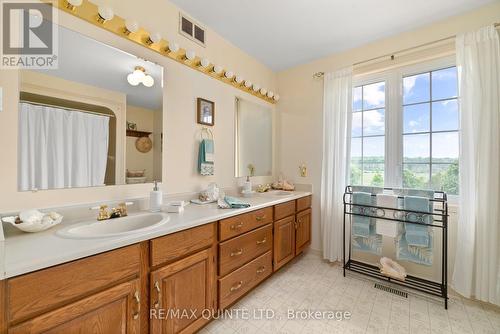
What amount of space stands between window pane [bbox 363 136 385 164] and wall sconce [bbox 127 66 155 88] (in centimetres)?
221

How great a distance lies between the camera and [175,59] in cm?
173

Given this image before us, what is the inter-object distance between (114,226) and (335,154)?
2.15m

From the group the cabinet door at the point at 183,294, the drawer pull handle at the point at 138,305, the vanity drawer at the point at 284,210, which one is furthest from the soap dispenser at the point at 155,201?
the vanity drawer at the point at 284,210

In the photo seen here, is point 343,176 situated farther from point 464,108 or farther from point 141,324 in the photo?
point 141,324

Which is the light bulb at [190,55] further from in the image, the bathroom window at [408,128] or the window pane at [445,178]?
the window pane at [445,178]

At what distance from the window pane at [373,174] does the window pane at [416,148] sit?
0.24 meters

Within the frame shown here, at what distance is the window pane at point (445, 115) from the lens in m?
1.92

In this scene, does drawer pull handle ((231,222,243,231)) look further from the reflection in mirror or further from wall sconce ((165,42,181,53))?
wall sconce ((165,42,181,53))

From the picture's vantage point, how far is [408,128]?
2.12 m

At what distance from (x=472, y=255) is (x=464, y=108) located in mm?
1193

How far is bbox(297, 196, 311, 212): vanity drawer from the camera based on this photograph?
2352 millimetres

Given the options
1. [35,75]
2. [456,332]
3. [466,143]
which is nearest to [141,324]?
[35,75]

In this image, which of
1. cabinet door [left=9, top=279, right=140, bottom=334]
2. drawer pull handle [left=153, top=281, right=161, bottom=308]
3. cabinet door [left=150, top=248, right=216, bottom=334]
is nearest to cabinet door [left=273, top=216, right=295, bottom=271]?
cabinet door [left=150, top=248, right=216, bottom=334]

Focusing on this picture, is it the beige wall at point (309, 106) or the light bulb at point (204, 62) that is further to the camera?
the beige wall at point (309, 106)
